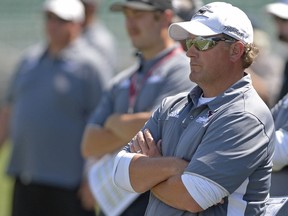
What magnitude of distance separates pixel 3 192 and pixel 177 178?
21.9 feet

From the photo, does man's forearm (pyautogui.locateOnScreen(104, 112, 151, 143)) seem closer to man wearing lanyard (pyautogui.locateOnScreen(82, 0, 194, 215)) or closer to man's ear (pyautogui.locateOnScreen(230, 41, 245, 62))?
man wearing lanyard (pyautogui.locateOnScreen(82, 0, 194, 215))

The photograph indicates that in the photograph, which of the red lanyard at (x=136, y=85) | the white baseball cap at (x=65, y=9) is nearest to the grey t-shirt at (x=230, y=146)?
the red lanyard at (x=136, y=85)

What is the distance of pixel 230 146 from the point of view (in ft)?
14.2

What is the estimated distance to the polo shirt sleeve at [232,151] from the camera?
4.30 meters

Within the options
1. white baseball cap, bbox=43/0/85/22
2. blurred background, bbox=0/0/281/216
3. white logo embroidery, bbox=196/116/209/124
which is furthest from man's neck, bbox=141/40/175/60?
blurred background, bbox=0/0/281/216

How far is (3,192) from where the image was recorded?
35.7 feet

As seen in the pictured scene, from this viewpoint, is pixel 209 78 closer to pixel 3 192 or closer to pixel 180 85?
pixel 180 85

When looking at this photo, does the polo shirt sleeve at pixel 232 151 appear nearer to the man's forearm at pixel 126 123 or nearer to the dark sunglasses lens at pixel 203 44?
the dark sunglasses lens at pixel 203 44

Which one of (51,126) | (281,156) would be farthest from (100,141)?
(51,126)

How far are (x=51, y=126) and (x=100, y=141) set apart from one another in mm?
1788

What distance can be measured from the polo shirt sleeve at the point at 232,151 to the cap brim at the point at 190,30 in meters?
0.37

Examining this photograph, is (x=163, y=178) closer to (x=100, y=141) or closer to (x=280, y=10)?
(x=100, y=141)

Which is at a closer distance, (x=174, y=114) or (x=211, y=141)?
(x=211, y=141)

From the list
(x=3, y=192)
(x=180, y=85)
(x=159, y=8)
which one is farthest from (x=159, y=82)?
(x=3, y=192)
